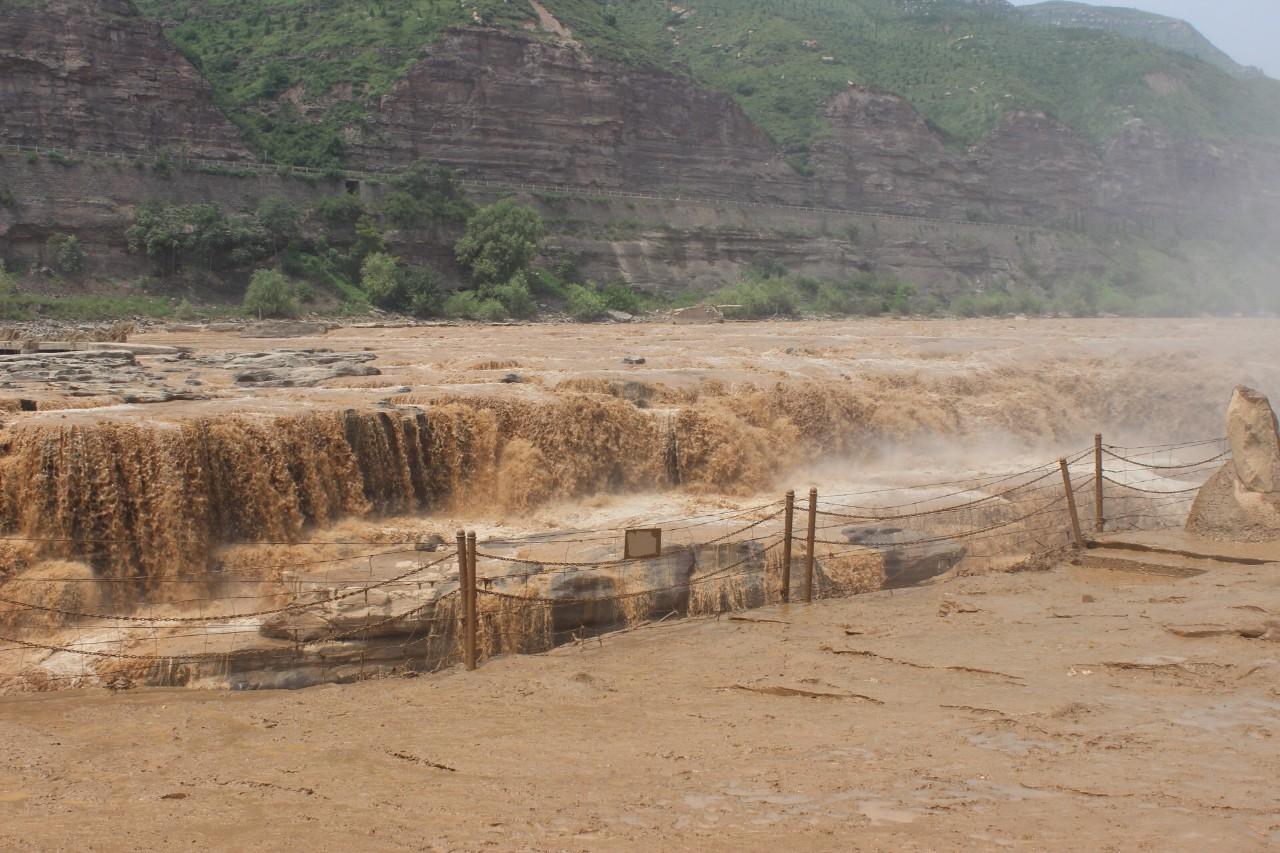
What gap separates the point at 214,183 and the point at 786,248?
30521 millimetres

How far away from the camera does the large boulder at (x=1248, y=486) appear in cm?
1329

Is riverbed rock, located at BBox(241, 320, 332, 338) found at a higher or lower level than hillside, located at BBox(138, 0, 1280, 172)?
lower

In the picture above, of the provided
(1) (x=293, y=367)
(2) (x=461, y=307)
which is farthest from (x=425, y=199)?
(1) (x=293, y=367)

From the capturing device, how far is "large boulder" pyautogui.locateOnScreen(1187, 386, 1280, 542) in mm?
13289

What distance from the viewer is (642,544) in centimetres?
1247

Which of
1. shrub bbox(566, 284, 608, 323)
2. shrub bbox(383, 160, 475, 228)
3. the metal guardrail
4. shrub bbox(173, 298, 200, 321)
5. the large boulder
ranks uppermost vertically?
the metal guardrail

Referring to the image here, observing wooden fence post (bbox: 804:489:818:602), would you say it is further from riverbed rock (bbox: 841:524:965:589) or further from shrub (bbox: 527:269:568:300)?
shrub (bbox: 527:269:568:300)

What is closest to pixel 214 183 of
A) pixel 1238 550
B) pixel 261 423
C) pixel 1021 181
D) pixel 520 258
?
pixel 520 258

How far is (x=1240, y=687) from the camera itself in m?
8.12

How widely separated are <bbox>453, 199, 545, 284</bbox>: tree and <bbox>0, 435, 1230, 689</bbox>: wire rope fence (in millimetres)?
33890

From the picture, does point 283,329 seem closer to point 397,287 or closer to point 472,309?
point 397,287

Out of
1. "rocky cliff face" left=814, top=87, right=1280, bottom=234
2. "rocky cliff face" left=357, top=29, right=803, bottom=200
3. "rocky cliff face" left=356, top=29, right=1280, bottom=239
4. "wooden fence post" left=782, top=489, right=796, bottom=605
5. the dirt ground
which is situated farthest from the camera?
"rocky cliff face" left=814, top=87, right=1280, bottom=234

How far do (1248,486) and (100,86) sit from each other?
46374mm

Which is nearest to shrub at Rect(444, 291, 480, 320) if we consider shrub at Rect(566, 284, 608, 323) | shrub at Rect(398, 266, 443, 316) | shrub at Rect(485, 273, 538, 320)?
shrub at Rect(398, 266, 443, 316)
